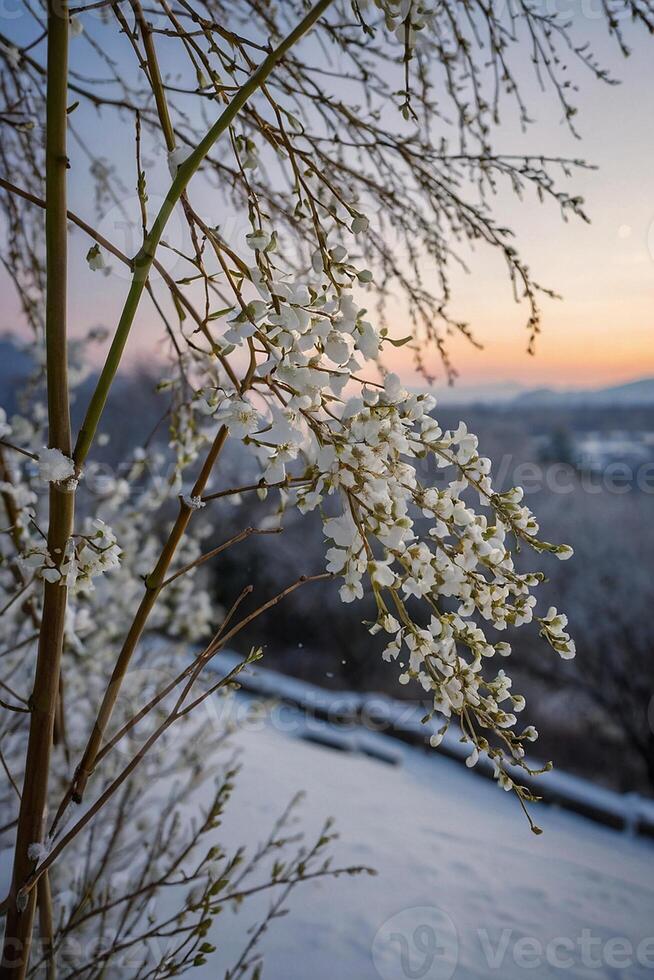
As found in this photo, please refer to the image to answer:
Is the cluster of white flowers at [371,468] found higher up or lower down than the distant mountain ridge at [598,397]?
lower down

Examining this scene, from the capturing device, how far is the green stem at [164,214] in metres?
0.62

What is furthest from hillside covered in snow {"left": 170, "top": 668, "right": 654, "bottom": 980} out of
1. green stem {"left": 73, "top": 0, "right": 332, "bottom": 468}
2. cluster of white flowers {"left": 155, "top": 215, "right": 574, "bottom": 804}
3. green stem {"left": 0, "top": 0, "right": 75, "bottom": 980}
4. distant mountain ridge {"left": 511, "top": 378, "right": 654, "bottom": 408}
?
→ distant mountain ridge {"left": 511, "top": 378, "right": 654, "bottom": 408}

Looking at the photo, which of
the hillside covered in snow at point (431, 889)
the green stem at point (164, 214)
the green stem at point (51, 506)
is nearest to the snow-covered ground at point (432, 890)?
the hillside covered in snow at point (431, 889)

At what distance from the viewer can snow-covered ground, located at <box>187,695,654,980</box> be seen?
2062mm

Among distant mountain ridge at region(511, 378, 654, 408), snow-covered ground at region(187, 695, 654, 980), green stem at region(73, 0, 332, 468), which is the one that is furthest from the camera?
distant mountain ridge at region(511, 378, 654, 408)

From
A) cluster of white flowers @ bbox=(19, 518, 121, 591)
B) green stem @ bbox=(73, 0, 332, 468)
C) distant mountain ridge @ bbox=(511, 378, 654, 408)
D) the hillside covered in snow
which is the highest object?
distant mountain ridge @ bbox=(511, 378, 654, 408)

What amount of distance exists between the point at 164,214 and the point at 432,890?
274cm

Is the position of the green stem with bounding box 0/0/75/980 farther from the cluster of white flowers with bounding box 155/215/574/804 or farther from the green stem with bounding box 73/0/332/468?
the cluster of white flowers with bounding box 155/215/574/804

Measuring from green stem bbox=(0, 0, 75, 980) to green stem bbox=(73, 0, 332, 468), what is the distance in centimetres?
3

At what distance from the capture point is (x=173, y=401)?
3.76 ft

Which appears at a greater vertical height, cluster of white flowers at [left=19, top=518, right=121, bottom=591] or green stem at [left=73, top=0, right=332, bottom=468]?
green stem at [left=73, top=0, right=332, bottom=468]

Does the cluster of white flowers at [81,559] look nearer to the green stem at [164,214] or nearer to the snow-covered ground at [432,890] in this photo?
the green stem at [164,214]

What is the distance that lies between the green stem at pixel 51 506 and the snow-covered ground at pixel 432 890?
4.01ft

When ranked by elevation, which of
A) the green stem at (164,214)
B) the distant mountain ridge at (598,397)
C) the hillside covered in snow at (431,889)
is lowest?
the hillside covered in snow at (431,889)
